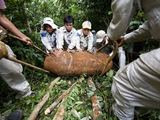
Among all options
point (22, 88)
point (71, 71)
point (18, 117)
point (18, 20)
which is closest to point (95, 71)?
point (71, 71)

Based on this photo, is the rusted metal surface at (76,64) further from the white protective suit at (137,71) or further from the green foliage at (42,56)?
the white protective suit at (137,71)

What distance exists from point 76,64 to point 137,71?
2535 mm

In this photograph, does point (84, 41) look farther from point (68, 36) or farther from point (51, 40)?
point (51, 40)

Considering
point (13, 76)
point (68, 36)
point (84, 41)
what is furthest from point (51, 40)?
point (13, 76)

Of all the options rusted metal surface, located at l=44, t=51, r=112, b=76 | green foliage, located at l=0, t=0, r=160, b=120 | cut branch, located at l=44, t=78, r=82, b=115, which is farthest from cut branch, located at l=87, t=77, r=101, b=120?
rusted metal surface, located at l=44, t=51, r=112, b=76

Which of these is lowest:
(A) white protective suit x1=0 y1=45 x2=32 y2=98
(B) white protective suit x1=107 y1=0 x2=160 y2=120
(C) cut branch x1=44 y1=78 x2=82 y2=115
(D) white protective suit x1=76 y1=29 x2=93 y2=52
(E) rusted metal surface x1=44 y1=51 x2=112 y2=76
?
(B) white protective suit x1=107 y1=0 x2=160 y2=120

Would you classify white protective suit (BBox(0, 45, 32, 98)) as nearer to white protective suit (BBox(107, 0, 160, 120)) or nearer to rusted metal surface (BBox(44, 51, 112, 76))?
rusted metal surface (BBox(44, 51, 112, 76))

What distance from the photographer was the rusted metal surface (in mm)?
6398

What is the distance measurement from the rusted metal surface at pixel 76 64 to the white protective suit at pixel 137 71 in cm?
197

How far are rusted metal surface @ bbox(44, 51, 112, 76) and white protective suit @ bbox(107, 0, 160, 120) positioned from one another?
6.46 ft

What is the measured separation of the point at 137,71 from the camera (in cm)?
404

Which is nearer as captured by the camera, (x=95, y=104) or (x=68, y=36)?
(x=95, y=104)

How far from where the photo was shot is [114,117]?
4969mm

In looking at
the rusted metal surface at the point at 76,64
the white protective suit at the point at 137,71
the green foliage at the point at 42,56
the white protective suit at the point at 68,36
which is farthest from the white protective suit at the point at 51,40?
the white protective suit at the point at 137,71
